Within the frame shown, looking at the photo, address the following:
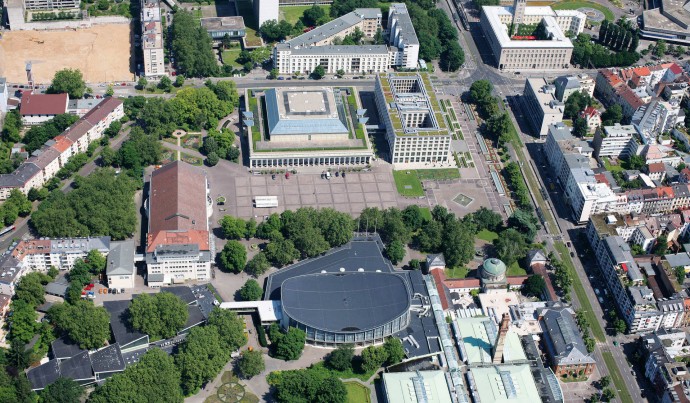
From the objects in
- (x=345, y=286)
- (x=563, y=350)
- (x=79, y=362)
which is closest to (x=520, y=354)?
(x=563, y=350)

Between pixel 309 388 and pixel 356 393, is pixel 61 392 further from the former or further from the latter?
pixel 356 393

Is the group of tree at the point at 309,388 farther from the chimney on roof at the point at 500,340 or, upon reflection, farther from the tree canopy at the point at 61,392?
the tree canopy at the point at 61,392

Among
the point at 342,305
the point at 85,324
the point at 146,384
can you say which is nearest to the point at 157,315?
the point at 85,324

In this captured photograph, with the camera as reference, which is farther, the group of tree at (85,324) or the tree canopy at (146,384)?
the group of tree at (85,324)

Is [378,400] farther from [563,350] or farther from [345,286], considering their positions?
[563,350]

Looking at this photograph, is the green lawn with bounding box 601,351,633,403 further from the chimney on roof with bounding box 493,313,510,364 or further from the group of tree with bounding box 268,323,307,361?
the group of tree with bounding box 268,323,307,361

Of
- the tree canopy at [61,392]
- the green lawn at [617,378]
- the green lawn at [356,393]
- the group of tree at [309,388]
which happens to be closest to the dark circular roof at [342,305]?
the green lawn at [356,393]
